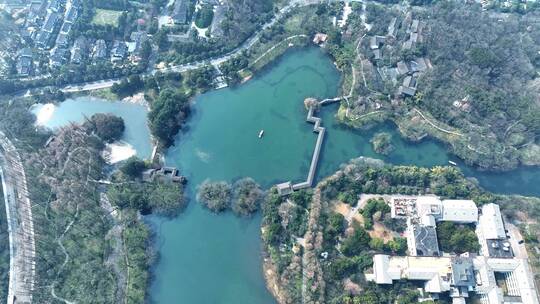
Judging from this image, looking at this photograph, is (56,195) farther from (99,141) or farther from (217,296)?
(217,296)

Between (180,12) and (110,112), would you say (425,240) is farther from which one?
(180,12)

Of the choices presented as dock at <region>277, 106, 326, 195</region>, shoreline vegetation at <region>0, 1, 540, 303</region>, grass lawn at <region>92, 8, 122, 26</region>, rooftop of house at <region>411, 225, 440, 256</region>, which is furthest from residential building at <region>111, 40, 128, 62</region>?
rooftop of house at <region>411, 225, 440, 256</region>

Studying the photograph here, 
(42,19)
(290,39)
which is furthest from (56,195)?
(290,39)

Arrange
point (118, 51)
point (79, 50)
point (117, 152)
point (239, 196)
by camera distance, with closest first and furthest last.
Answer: point (239, 196) < point (117, 152) < point (79, 50) < point (118, 51)

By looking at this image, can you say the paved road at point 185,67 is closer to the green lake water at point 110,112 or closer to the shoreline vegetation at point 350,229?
the green lake water at point 110,112

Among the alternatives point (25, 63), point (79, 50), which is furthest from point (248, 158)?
point (25, 63)

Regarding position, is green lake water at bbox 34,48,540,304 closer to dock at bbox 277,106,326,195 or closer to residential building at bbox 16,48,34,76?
dock at bbox 277,106,326,195
